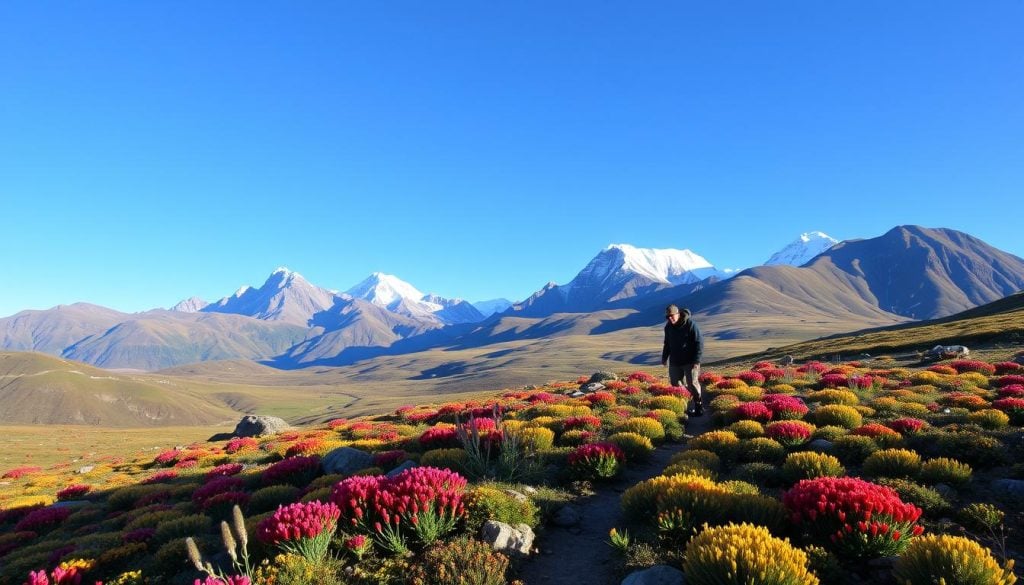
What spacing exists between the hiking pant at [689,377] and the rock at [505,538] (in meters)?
9.70

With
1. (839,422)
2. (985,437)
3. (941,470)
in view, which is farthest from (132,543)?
(985,437)

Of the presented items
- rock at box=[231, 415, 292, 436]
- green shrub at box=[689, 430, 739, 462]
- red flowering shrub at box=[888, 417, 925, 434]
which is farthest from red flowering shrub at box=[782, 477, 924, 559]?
rock at box=[231, 415, 292, 436]

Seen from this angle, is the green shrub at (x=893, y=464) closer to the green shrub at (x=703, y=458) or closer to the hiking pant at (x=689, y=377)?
the green shrub at (x=703, y=458)

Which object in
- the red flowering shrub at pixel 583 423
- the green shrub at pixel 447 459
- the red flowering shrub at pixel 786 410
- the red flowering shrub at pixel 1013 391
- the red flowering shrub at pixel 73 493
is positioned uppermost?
the green shrub at pixel 447 459

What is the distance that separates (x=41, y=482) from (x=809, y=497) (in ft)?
94.8

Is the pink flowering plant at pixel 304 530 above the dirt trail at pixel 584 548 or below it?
above

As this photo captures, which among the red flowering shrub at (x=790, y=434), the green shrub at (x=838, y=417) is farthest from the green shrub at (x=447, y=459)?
the green shrub at (x=838, y=417)

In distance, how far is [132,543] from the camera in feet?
27.7

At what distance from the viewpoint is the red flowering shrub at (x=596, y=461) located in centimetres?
993

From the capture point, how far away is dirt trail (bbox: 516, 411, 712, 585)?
6402 mm

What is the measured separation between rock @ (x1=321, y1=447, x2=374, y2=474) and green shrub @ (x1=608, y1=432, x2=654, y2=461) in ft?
20.0

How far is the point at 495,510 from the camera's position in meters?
7.34

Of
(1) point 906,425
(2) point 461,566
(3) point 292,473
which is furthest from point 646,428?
(3) point 292,473

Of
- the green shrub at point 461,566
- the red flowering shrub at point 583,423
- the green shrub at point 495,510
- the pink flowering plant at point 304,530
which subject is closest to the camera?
the green shrub at point 461,566
